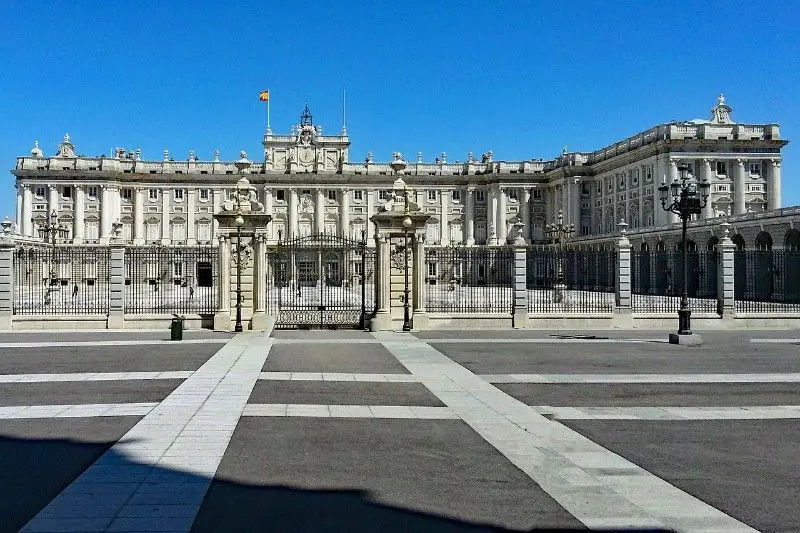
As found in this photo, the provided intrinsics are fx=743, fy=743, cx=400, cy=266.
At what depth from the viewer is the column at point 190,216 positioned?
102938 mm

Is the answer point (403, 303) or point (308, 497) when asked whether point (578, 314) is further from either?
point (308, 497)

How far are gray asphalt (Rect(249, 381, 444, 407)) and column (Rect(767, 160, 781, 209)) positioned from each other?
2812 inches

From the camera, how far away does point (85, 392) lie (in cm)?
1239

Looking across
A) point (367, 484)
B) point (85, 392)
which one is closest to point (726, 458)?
point (367, 484)

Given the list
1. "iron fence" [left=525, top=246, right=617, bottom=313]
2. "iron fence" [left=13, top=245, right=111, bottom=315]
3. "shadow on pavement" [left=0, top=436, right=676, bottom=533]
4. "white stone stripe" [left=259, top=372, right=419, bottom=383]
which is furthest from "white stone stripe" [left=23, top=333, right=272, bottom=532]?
"iron fence" [left=525, top=246, right=617, bottom=313]

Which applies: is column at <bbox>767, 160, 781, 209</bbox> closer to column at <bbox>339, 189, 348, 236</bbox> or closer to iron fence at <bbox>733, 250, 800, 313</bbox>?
iron fence at <bbox>733, 250, 800, 313</bbox>

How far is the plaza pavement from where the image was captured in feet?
21.5

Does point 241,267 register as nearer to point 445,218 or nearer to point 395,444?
point 395,444

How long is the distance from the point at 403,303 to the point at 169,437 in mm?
17217

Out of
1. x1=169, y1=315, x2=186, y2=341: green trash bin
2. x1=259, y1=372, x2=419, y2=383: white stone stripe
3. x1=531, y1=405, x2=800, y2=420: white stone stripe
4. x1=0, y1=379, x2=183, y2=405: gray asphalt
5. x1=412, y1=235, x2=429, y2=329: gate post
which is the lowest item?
x1=531, y1=405, x2=800, y2=420: white stone stripe

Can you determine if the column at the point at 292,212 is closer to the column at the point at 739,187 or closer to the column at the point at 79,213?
the column at the point at 79,213

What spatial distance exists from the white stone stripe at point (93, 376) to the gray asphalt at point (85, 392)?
0.36m

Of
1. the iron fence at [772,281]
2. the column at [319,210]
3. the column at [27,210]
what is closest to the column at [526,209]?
the column at [319,210]

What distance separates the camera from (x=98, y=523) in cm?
611
